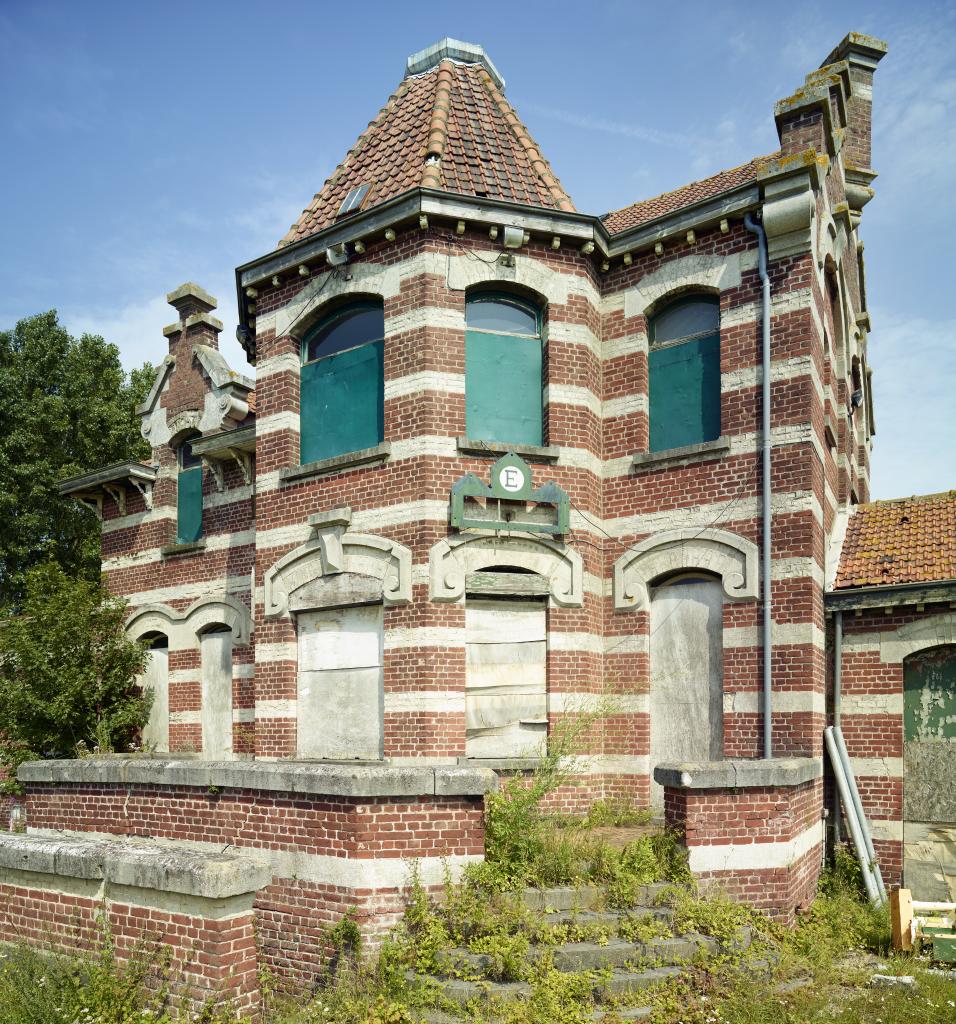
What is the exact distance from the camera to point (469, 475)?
1179cm

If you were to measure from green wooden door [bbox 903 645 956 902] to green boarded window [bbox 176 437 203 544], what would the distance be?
11.3m

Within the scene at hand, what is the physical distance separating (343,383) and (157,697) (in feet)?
23.1

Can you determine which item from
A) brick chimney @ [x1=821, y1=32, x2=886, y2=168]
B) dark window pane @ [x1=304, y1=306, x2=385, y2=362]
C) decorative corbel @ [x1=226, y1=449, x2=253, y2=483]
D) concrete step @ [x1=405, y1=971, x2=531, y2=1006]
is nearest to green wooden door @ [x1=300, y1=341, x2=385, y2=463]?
dark window pane @ [x1=304, y1=306, x2=385, y2=362]

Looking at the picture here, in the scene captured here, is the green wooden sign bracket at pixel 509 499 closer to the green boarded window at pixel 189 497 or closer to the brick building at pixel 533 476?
the brick building at pixel 533 476

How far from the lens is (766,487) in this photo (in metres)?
11.4

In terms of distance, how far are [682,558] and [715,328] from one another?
303cm

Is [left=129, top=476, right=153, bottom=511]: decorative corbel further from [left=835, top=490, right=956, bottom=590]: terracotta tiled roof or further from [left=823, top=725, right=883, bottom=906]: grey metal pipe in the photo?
[left=823, top=725, right=883, bottom=906]: grey metal pipe

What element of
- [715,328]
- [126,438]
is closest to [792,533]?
[715,328]

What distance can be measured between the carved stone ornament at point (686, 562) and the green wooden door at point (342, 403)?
3.67 meters

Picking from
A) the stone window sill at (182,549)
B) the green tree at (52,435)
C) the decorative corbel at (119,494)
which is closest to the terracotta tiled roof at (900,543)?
the stone window sill at (182,549)

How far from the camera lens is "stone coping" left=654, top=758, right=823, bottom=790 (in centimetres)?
886

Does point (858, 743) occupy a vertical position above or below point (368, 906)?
above

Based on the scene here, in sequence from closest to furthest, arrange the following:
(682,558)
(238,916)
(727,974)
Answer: (238,916) → (727,974) → (682,558)

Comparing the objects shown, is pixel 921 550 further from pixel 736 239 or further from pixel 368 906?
pixel 368 906
